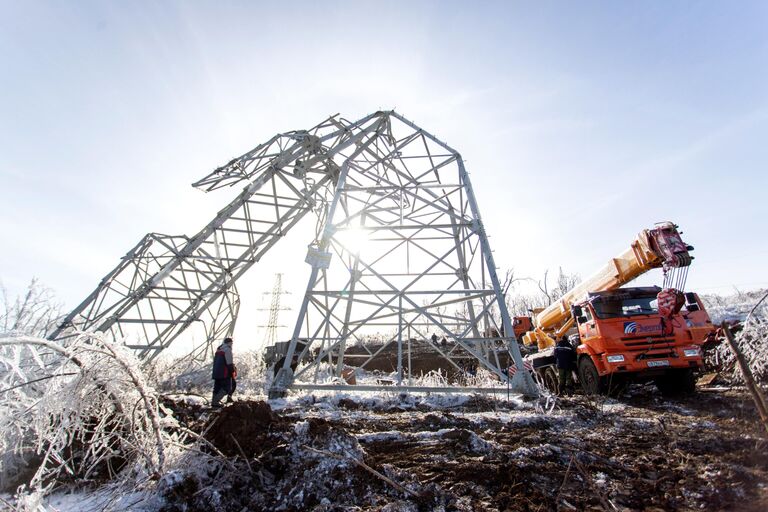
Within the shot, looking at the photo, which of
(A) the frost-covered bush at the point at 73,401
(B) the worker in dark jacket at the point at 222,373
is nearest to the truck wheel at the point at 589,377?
(B) the worker in dark jacket at the point at 222,373

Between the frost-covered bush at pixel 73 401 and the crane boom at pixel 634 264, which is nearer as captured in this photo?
the frost-covered bush at pixel 73 401

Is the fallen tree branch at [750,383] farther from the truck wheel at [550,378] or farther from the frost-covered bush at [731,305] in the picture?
the frost-covered bush at [731,305]

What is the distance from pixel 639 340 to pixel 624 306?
85 centimetres

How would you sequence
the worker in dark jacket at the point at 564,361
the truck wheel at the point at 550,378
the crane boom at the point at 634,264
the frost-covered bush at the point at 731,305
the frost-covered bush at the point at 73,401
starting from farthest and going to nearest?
1. the frost-covered bush at the point at 731,305
2. the truck wheel at the point at 550,378
3. the worker in dark jacket at the point at 564,361
4. the crane boom at the point at 634,264
5. the frost-covered bush at the point at 73,401

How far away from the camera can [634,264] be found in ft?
26.2

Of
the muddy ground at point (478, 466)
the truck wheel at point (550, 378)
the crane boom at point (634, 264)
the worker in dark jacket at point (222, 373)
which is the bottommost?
the muddy ground at point (478, 466)

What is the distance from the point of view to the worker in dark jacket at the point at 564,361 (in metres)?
9.05

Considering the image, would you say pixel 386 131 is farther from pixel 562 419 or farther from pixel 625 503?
Answer: pixel 625 503

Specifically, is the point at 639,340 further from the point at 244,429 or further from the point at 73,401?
the point at 73,401

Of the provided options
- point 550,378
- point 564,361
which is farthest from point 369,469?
point 550,378

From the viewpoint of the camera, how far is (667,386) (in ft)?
27.1

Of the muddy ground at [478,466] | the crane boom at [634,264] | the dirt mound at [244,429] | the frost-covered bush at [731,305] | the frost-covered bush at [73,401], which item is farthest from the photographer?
the frost-covered bush at [731,305]

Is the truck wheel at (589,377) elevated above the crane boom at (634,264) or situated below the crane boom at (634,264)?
below

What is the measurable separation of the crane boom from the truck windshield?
1.64 ft
